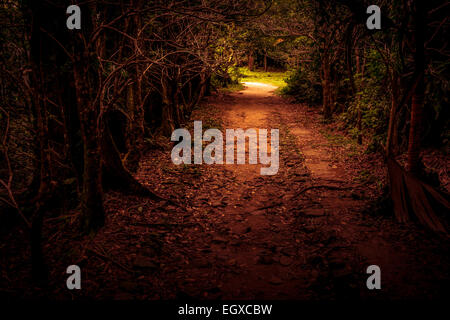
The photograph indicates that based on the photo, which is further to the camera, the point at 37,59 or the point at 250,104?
the point at 250,104

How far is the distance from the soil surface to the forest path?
0.02 m

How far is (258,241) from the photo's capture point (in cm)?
542

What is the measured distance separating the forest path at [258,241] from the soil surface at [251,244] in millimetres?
18

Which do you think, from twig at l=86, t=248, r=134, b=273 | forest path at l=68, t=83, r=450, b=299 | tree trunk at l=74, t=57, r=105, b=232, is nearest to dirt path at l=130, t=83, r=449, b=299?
forest path at l=68, t=83, r=450, b=299

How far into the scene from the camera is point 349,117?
41.7ft

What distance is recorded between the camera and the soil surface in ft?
13.3

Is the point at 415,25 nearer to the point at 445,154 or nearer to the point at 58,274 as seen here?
the point at 445,154

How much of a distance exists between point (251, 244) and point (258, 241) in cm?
15

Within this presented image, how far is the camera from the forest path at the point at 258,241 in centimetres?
408

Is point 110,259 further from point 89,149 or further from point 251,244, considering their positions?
point 251,244

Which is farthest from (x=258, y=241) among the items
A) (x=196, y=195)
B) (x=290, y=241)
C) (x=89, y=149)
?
(x=89, y=149)

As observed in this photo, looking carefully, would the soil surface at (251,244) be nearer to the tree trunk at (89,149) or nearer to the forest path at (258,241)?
the forest path at (258,241)

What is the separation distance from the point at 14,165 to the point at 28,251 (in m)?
4.05

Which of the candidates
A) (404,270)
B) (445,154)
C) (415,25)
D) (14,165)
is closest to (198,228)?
(404,270)
